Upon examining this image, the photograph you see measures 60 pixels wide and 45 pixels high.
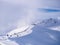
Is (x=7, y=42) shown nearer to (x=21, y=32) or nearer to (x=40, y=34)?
(x=21, y=32)

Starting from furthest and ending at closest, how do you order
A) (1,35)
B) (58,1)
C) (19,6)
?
(58,1)
(19,6)
(1,35)

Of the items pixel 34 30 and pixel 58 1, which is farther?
pixel 58 1

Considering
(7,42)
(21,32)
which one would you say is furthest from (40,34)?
(7,42)

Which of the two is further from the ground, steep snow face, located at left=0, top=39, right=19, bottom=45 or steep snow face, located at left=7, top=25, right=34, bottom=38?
steep snow face, located at left=7, top=25, right=34, bottom=38

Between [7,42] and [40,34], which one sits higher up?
[40,34]

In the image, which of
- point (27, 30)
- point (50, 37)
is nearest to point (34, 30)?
point (27, 30)

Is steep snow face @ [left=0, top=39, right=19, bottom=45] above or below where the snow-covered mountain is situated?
below

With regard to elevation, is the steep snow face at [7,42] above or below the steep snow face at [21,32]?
below

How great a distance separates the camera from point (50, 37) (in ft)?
4.29

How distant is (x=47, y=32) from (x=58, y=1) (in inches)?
16.6

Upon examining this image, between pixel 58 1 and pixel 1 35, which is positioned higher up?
pixel 58 1

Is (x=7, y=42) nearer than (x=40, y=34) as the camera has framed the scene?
Yes

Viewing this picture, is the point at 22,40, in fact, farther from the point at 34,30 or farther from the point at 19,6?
the point at 19,6

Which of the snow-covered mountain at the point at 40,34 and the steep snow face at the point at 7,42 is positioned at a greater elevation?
the snow-covered mountain at the point at 40,34
